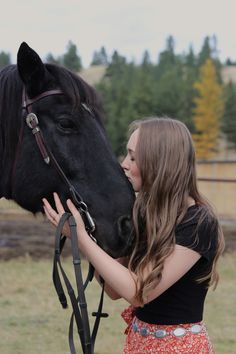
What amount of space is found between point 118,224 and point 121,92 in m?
50.7

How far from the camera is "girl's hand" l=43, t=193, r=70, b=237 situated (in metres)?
2.13

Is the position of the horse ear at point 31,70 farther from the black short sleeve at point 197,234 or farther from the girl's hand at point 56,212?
the black short sleeve at point 197,234

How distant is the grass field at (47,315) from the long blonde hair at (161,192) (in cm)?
278

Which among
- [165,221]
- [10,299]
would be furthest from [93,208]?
[10,299]

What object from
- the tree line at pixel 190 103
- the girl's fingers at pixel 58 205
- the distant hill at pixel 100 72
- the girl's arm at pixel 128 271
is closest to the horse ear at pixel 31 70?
the girl's fingers at pixel 58 205

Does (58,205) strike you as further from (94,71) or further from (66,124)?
(94,71)

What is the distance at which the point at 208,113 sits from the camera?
56.6m

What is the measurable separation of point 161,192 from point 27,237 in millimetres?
8179

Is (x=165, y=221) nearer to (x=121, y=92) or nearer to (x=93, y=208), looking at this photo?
(x=93, y=208)

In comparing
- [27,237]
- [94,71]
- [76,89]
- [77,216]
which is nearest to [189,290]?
[77,216]

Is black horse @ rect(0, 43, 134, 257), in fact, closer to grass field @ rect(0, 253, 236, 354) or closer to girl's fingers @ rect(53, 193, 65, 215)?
girl's fingers @ rect(53, 193, 65, 215)

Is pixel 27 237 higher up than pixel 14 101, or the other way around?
pixel 14 101

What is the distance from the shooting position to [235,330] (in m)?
5.25

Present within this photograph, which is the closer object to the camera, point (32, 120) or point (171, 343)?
point (171, 343)
